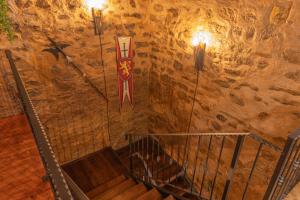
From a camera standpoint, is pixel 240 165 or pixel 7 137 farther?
pixel 240 165

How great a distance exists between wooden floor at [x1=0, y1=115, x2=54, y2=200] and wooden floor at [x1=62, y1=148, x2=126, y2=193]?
188 cm

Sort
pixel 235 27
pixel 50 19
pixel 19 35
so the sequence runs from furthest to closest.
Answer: pixel 50 19, pixel 19 35, pixel 235 27

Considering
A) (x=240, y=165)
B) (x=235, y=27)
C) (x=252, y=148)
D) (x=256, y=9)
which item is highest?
(x=256, y=9)

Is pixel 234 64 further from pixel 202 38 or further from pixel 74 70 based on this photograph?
pixel 74 70

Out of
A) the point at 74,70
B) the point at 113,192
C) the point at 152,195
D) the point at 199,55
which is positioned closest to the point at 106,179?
the point at 113,192

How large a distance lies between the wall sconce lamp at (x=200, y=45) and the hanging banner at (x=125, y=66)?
140 cm

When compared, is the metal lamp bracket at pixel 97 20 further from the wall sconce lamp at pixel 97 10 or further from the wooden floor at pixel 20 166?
the wooden floor at pixel 20 166

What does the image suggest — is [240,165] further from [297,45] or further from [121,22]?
[121,22]

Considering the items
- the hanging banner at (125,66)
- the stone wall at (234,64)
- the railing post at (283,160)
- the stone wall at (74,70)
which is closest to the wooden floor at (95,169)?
the stone wall at (74,70)

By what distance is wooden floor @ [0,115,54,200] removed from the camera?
188 centimetres

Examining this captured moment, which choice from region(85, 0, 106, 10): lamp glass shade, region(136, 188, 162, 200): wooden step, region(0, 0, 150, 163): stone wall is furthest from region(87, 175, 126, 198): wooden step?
region(85, 0, 106, 10): lamp glass shade

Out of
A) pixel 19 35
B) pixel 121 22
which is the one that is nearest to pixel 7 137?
pixel 19 35

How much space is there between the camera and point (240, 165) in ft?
11.0

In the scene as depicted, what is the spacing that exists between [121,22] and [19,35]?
1755mm
